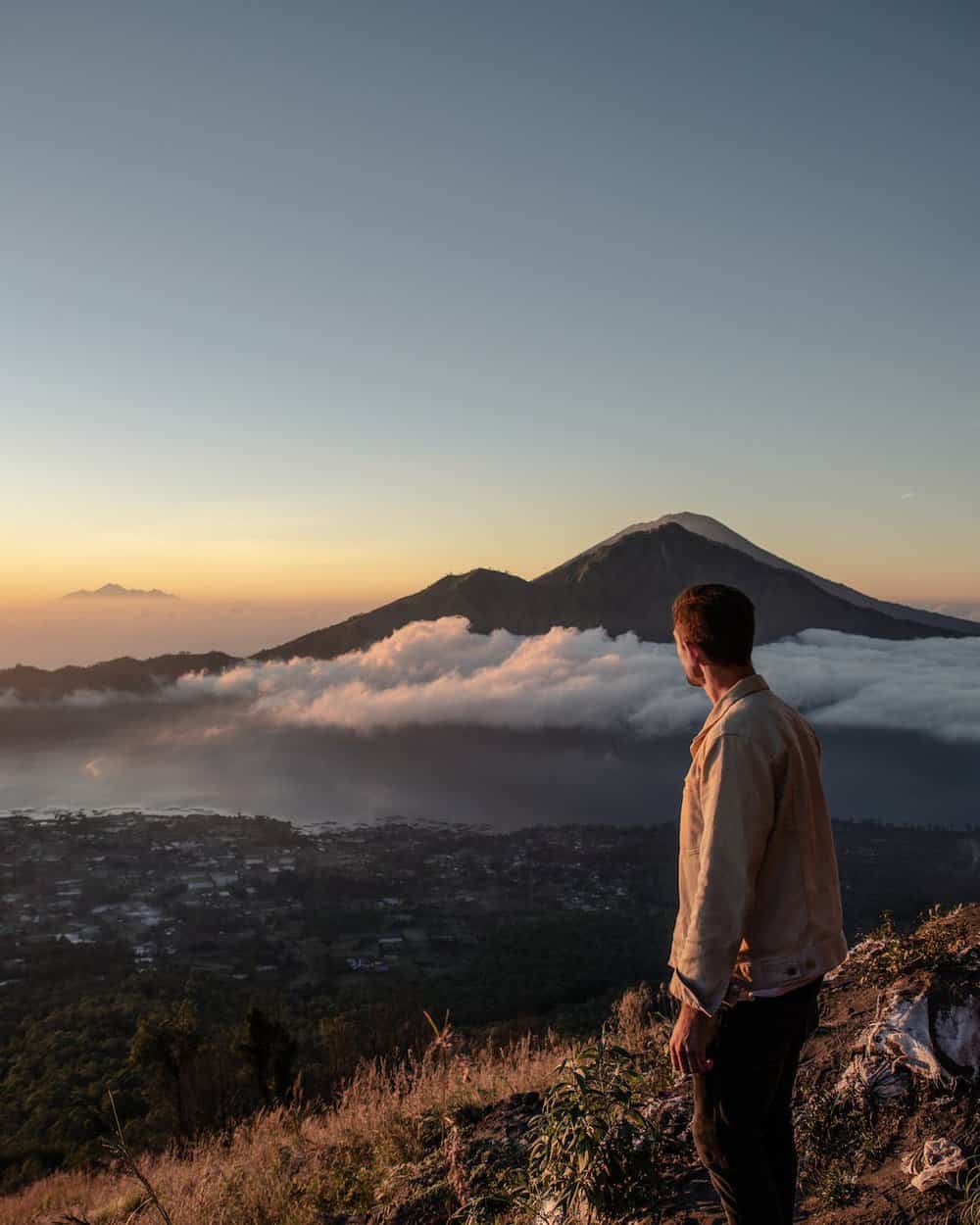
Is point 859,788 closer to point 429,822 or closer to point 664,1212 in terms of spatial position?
point 429,822

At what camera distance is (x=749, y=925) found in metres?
2.12

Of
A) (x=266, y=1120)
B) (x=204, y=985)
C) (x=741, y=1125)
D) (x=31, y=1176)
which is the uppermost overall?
(x=741, y=1125)

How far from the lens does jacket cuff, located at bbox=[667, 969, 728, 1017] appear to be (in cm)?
197

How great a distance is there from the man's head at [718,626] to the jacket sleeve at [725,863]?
10.2 inches

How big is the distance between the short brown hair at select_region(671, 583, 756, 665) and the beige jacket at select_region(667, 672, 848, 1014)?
3.7 inches

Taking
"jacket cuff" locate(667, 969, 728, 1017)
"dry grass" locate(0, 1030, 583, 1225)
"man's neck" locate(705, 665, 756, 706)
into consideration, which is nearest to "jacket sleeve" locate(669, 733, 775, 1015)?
"jacket cuff" locate(667, 969, 728, 1017)

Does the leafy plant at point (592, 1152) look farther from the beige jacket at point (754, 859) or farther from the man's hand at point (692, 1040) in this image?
the beige jacket at point (754, 859)

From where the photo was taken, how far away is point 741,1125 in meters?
2.08

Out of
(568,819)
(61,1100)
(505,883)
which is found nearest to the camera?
(61,1100)

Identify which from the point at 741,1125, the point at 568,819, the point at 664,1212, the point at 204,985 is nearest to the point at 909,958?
the point at 664,1212

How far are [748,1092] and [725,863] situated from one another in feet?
2.10

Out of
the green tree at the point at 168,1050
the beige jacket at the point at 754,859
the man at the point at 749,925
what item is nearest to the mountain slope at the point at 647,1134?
the man at the point at 749,925

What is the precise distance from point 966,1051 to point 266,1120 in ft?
17.5

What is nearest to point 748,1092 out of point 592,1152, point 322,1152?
point 592,1152
